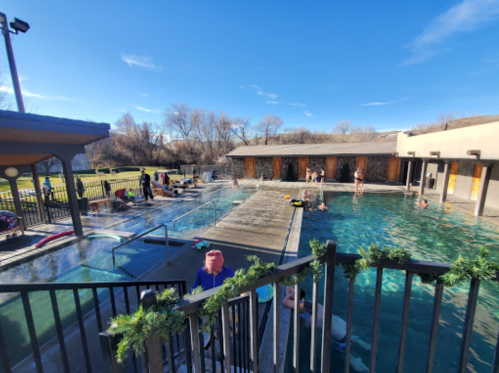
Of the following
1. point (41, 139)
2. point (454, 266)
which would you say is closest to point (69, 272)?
point (41, 139)

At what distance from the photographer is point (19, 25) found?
646 cm

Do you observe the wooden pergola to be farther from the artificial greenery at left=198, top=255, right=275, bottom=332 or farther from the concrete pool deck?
the artificial greenery at left=198, top=255, right=275, bottom=332

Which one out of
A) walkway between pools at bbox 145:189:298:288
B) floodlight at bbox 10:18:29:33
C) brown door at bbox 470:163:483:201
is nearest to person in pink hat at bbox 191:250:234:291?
walkway between pools at bbox 145:189:298:288

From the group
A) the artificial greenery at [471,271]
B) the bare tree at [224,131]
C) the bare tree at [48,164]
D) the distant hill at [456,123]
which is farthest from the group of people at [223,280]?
the distant hill at [456,123]

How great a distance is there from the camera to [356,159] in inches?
784

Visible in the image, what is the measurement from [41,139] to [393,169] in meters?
22.9

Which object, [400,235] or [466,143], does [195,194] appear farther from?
[466,143]

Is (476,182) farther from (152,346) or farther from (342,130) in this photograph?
(342,130)

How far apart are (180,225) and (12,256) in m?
4.77

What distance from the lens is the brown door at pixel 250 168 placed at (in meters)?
22.9

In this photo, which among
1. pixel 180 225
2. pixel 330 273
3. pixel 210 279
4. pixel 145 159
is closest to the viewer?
pixel 330 273

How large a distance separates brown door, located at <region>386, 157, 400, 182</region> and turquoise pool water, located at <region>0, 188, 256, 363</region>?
18.8 metres

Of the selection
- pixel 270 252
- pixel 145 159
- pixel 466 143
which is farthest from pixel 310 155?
pixel 145 159

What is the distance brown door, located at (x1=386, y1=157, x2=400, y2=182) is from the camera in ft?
63.2
